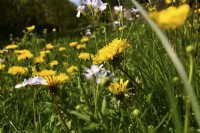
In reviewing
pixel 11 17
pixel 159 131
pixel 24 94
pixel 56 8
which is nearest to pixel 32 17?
pixel 11 17

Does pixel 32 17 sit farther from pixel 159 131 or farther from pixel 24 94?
pixel 159 131

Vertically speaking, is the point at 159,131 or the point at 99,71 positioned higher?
the point at 99,71

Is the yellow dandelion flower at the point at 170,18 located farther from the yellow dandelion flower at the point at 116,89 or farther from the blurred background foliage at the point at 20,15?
the blurred background foliage at the point at 20,15

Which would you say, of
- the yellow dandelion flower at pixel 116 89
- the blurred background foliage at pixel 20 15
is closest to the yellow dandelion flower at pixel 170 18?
the yellow dandelion flower at pixel 116 89

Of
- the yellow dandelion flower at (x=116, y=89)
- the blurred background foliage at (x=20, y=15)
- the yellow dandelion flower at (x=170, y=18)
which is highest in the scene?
the blurred background foliage at (x=20, y=15)

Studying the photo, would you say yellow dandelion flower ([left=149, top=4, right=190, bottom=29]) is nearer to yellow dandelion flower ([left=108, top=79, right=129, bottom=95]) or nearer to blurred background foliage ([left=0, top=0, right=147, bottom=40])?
yellow dandelion flower ([left=108, top=79, right=129, bottom=95])

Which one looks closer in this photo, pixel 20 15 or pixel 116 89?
pixel 116 89

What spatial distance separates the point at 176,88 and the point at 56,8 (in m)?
15.2

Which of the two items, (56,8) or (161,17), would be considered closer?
(161,17)

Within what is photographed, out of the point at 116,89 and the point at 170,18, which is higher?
the point at 170,18

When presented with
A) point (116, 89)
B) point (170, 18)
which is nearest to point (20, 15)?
point (116, 89)

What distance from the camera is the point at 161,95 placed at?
1.14 metres

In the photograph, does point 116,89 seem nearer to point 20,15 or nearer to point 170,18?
point 170,18

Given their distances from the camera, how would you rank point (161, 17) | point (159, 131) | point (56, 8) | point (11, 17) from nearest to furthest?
point (161, 17)
point (159, 131)
point (11, 17)
point (56, 8)
